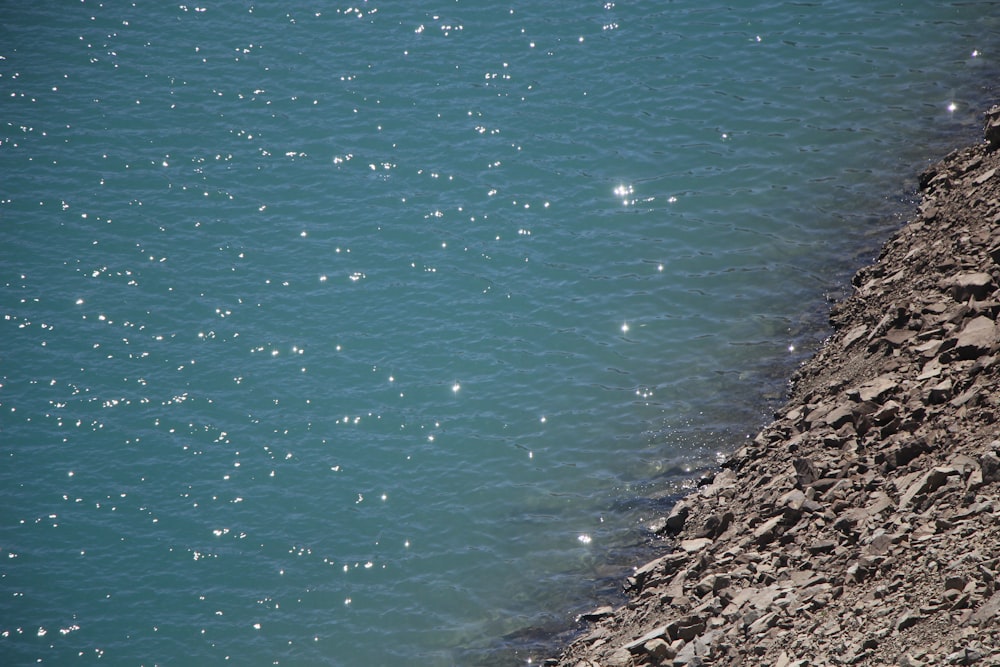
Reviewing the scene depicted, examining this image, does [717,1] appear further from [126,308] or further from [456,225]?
[126,308]

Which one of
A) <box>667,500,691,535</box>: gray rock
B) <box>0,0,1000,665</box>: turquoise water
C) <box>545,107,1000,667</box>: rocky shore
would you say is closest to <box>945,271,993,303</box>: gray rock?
<box>545,107,1000,667</box>: rocky shore

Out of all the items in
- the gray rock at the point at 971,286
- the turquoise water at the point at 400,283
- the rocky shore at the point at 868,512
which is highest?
the turquoise water at the point at 400,283

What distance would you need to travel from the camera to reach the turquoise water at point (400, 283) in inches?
924

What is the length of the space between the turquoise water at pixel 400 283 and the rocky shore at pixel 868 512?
6.47ft

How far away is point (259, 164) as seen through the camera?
3656 centimetres

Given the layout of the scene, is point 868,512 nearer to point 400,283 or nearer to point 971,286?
point 971,286

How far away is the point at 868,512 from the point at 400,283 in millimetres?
18111

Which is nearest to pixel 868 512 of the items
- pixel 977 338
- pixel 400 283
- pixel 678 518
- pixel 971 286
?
pixel 977 338

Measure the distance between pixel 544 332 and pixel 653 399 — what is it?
4461mm

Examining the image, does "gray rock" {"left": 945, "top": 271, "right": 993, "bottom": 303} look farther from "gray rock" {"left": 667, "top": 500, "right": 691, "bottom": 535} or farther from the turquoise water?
"gray rock" {"left": 667, "top": 500, "right": 691, "bottom": 535}

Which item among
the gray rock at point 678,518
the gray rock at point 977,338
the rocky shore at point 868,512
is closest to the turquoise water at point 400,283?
the gray rock at point 678,518

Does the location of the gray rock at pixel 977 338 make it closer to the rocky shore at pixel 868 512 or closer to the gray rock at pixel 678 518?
the rocky shore at pixel 868 512

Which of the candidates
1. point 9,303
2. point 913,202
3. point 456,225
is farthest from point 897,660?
point 9,303

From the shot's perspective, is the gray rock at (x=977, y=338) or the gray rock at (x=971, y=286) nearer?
the gray rock at (x=977, y=338)
